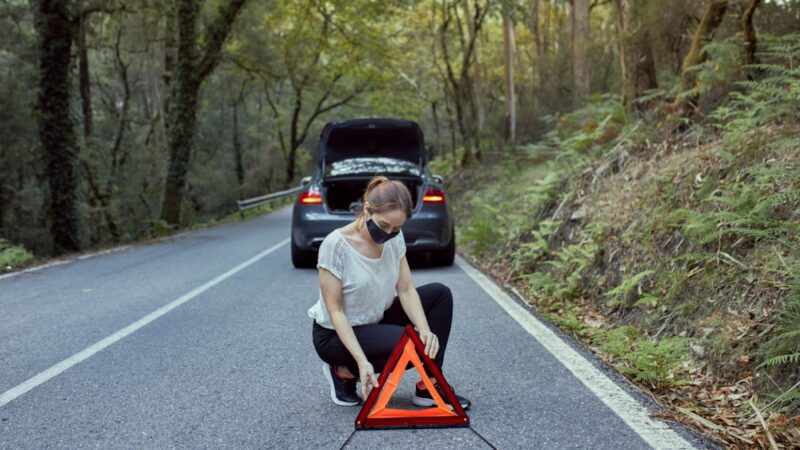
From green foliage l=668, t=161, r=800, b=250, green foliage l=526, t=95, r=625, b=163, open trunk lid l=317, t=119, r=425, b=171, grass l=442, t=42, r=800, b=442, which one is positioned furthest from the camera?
green foliage l=526, t=95, r=625, b=163

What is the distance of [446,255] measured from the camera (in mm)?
10336

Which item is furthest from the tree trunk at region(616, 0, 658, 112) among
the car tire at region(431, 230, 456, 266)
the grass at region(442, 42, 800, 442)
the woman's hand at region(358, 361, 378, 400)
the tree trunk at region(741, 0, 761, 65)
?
the woman's hand at region(358, 361, 378, 400)

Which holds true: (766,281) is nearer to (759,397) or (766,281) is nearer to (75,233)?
(759,397)

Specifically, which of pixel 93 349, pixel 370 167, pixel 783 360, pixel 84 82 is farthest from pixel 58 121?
pixel 783 360

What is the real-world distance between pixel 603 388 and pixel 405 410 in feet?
4.37

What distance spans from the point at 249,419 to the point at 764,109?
5.88 m

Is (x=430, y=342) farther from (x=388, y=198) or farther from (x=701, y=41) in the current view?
(x=701, y=41)

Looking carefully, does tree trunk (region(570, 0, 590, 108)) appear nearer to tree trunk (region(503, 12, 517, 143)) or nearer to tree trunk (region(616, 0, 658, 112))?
tree trunk (region(503, 12, 517, 143))

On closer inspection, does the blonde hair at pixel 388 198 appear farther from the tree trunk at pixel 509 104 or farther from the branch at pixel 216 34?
the tree trunk at pixel 509 104

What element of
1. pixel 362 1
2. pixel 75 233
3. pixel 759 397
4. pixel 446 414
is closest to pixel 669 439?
pixel 759 397

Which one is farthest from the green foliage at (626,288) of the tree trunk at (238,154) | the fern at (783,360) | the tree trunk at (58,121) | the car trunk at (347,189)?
the tree trunk at (238,154)

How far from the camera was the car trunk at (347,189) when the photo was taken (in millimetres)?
10008

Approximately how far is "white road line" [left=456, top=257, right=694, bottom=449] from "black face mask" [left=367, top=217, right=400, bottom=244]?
1.60m

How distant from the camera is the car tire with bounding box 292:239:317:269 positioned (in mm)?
9992
